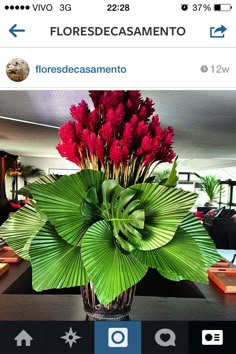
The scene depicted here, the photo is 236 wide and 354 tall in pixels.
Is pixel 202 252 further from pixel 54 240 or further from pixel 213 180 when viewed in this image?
pixel 213 180

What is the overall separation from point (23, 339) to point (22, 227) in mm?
120

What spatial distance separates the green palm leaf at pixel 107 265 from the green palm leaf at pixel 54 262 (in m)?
0.02

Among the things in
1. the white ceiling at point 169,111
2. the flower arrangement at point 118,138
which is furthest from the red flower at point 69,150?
the white ceiling at point 169,111

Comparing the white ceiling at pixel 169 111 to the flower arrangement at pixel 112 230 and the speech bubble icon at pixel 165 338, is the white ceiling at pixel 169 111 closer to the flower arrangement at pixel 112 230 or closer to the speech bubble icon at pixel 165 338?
the flower arrangement at pixel 112 230

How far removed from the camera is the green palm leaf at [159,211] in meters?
0.29

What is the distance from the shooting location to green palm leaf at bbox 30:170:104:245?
0.95 ft

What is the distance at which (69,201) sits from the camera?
30 cm

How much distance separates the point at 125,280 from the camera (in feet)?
0.91
